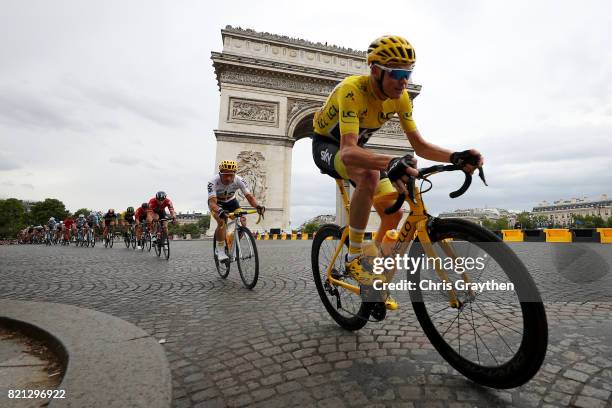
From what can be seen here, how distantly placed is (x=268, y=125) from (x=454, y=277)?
21.6 metres

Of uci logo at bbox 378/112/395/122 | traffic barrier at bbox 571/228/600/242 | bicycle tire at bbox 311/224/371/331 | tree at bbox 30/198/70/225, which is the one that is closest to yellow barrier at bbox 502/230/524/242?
traffic barrier at bbox 571/228/600/242

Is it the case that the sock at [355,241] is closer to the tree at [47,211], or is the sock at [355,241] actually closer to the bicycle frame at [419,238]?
the bicycle frame at [419,238]

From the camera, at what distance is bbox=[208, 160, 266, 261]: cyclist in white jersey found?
472 cm

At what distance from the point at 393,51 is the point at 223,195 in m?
3.78

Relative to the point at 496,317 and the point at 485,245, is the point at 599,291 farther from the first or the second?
the point at 485,245

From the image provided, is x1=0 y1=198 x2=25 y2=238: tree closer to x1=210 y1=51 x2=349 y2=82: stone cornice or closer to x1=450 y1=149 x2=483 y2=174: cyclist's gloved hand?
x1=210 y1=51 x2=349 y2=82: stone cornice

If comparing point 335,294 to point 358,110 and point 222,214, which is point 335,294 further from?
point 222,214

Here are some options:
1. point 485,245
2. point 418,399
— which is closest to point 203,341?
point 418,399

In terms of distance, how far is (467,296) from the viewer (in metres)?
1.67

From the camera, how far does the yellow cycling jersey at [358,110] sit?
2.09 metres

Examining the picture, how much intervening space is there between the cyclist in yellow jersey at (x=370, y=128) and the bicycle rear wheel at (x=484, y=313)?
0.97 ft

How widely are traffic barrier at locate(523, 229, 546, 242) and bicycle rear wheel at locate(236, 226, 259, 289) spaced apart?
13.3m

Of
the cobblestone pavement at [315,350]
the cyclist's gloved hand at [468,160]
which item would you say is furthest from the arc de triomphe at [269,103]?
the cyclist's gloved hand at [468,160]

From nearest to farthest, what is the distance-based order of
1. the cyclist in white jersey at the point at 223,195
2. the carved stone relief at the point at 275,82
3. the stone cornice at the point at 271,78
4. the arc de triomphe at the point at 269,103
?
the cyclist in white jersey at the point at 223,195 → the arc de triomphe at the point at 269,103 → the stone cornice at the point at 271,78 → the carved stone relief at the point at 275,82
